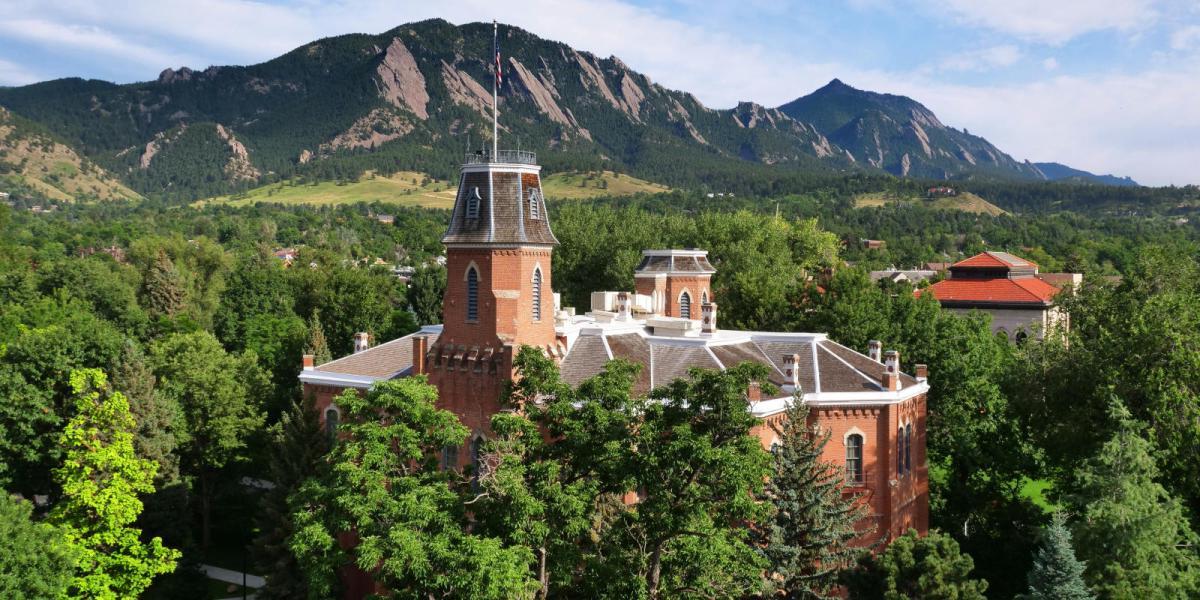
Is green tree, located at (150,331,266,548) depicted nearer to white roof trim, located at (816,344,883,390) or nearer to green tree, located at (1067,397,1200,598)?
white roof trim, located at (816,344,883,390)

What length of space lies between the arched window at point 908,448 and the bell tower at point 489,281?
14949mm

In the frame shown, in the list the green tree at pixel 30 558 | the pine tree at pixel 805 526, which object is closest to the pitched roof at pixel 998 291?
the pine tree at pixel 805 526

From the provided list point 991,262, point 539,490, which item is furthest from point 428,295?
point 539,490

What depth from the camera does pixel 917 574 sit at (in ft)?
99.8

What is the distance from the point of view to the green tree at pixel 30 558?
32.2m

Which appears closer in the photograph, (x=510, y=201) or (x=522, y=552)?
(x=522, y=552)

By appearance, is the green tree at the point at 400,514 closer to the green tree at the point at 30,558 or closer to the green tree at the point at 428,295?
the green tree at the point at 30,558

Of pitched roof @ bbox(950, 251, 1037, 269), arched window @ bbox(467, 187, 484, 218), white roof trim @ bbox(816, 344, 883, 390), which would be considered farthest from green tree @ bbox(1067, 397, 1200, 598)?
pitched roof @ bbox(950, 251, 1037, 269)

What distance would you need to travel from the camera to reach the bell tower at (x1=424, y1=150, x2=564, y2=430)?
38.0 metres

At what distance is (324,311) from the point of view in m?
74.0

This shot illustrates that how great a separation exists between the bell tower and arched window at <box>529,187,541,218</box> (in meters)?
0.04

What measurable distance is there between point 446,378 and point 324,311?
3805 cm

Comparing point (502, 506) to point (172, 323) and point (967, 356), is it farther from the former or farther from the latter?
point (172, 323)

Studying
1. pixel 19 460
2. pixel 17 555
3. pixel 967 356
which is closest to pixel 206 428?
pixel 19 460
